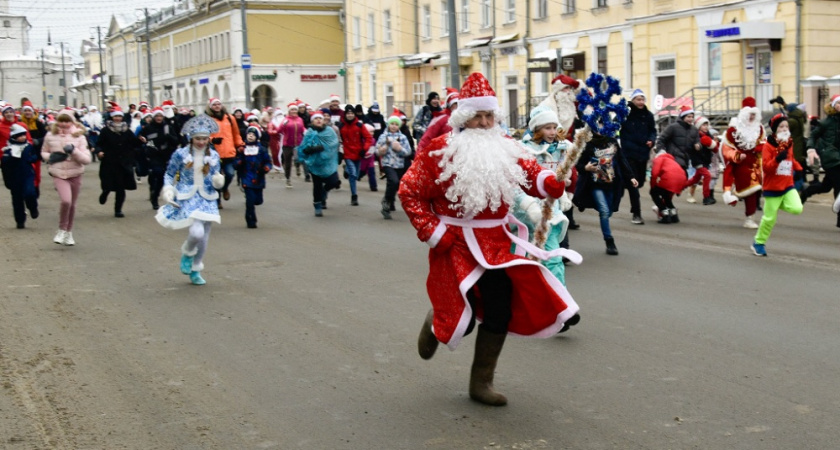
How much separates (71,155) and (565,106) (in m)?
7.66

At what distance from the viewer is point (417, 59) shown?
5106 cm

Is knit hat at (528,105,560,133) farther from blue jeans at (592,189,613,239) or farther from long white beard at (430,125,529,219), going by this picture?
blue jeans at (592,189,613,239)

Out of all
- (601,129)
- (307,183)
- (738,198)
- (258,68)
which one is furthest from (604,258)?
(258,68)

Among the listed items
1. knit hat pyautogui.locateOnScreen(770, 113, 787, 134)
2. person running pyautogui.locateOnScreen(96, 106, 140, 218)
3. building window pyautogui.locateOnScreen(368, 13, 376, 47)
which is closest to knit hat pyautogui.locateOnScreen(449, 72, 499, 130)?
knit hat pyautogui.locateOnScreen(770, 113, 787, 134)

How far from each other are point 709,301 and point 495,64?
36.3 metres

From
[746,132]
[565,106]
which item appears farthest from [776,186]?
[565,106]

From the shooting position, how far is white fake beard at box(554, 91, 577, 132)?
845cm

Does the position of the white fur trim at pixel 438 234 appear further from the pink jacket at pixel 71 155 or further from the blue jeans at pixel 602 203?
the pink jacket at pixel 71 155

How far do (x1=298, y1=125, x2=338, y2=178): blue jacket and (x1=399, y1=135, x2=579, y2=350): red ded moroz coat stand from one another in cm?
1144

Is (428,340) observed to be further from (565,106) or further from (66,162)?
(66,162)

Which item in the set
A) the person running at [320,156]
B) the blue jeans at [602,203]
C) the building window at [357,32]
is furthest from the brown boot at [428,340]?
the building window at [357,32]

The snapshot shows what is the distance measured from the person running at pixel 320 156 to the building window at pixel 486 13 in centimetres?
2842

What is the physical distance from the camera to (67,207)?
13523 mm

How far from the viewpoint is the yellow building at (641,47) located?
28.3 meters
